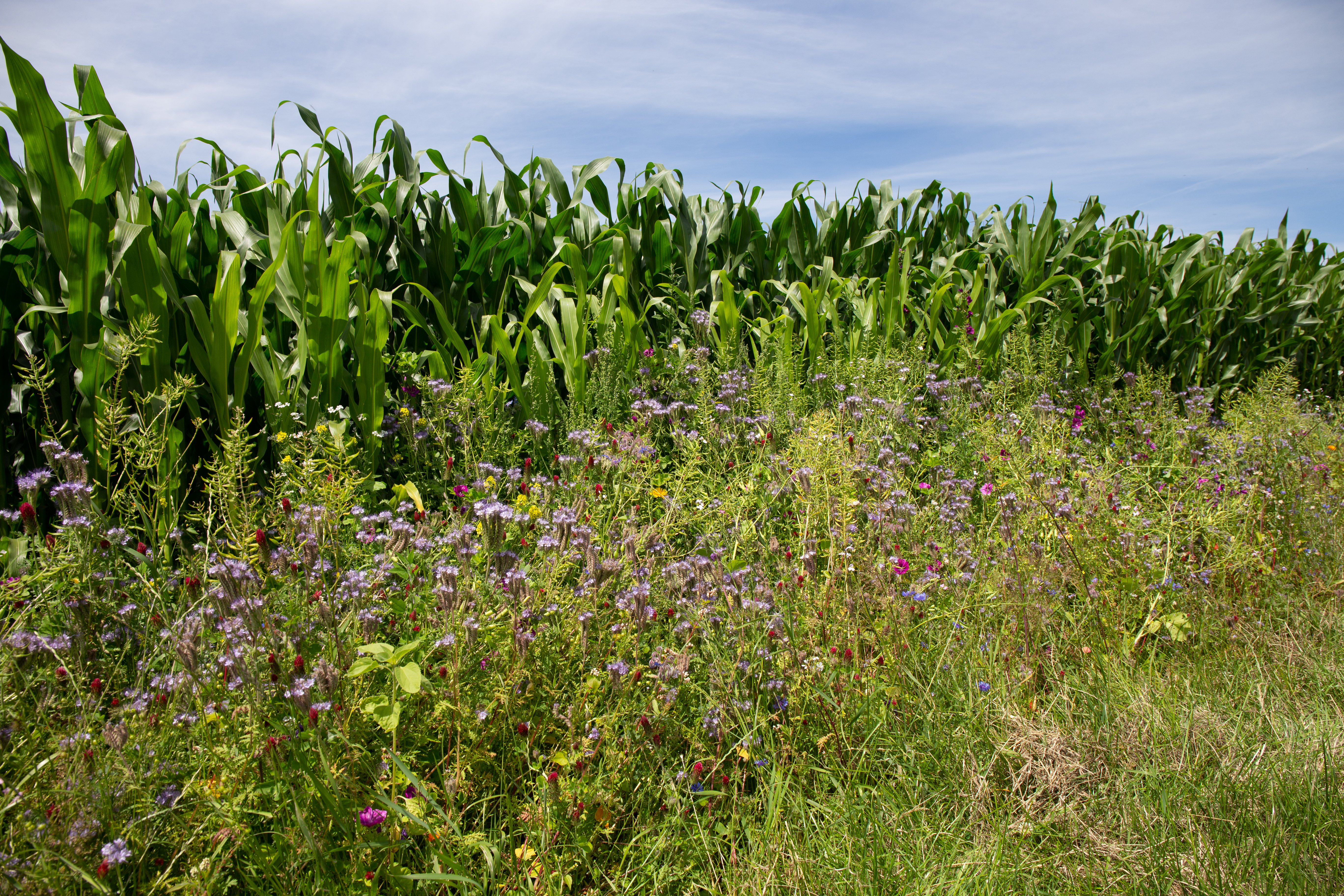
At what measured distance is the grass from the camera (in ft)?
4.74

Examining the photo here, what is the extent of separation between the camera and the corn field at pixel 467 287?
245 centimetres

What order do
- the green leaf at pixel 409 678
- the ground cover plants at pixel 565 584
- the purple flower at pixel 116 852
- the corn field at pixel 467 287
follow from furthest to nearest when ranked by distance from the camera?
the corn field at pixel 467 287, the ground cover plants at pixel 565 584, the green leaf at pixel 409 678, the purple flower at pixel 116 852

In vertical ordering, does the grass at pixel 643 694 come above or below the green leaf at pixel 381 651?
below

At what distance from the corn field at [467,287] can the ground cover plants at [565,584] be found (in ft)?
0.09

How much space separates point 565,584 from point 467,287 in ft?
6.95

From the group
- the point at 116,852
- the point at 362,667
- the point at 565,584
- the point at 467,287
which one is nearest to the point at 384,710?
the point at 362,667

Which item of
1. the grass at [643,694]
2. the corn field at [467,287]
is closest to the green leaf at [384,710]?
the grass at [643,694]

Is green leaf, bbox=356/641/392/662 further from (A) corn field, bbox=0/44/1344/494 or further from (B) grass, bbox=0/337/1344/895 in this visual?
(A) corn field, bbox=0/44/1344/494

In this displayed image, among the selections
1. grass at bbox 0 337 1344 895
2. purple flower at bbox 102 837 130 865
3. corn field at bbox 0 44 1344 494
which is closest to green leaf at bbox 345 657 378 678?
grass at bbox 0 337 1344 895

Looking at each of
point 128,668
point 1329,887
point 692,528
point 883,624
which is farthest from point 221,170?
point 1329,887

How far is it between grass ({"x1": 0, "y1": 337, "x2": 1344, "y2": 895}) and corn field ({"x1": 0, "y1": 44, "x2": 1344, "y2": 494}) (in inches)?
13.7

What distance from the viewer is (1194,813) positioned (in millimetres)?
1635

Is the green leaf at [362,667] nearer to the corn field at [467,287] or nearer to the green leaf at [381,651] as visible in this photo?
the green leaf at [381,651]

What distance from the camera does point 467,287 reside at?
3729 mm
